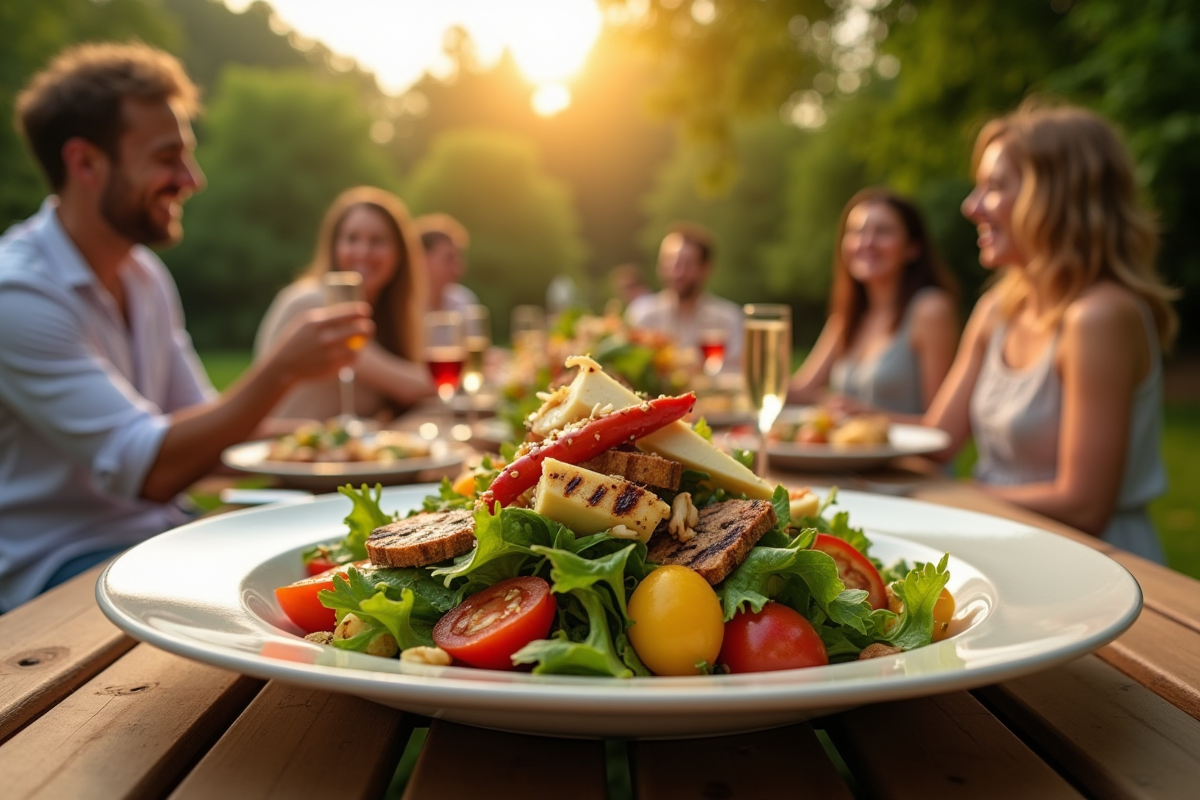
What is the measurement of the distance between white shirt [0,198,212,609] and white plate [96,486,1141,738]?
144 cm

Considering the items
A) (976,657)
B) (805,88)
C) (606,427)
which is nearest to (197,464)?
(606,427)

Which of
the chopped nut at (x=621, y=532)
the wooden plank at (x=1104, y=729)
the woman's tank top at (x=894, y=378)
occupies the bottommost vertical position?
the woman's tank top at (x=894, y=378)

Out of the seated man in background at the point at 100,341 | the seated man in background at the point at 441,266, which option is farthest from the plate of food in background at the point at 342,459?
the seated man in background at the point at 441,266

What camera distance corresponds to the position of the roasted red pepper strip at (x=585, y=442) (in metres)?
1.37

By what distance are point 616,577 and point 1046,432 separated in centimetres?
300

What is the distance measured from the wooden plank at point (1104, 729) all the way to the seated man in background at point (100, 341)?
2.35m

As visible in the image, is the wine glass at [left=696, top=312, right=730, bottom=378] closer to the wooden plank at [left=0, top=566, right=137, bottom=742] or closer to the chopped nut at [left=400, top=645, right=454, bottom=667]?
the wooden plank at [left=0, top=566, right=137, bottom=742]

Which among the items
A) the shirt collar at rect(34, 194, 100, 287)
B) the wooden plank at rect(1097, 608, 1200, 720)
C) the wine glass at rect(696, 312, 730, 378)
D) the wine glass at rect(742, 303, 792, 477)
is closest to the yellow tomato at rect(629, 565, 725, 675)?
the wooden plank at rect(1097, 608, 1200, 720)

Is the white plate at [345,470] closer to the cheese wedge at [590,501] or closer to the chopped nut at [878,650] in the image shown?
the cheese wedge at [590,501]

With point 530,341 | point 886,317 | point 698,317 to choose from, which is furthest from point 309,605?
point 698,317

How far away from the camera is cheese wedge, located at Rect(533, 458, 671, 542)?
4.17 feet

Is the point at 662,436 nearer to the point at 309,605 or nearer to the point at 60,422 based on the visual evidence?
the point at 309,605

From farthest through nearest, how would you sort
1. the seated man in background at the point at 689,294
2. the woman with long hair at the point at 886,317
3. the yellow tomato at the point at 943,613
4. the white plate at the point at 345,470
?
1. the seated man in background at the point at 689,294
2. the woman with long hair at the point at 886,317
3. the white plate at the point at 345,470
4. the yellow tomato at the point at 943,613

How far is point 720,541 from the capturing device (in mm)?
1308
